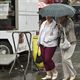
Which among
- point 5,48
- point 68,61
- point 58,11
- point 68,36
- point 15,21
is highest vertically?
point 58,11

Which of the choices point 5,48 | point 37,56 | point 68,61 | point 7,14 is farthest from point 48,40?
point 7,14

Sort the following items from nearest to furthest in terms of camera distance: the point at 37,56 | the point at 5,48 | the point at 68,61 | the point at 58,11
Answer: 1. the point at 58,11
2. the point at 68,61
3. the point at 37,56
4. the point at 5,48

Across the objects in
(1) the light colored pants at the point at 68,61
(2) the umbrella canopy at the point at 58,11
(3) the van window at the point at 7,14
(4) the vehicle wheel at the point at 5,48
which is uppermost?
(2) the umbrella canopy at the point at 58,11

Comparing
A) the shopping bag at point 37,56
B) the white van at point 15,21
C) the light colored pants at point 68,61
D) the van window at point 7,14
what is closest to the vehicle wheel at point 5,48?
the white van at point 15,21

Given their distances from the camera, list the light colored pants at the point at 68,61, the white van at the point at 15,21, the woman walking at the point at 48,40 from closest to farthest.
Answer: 1. the light colored pants at the point at 68,61
2. the woman walking at the point at 48,40
3. the white van at the point at 15,21

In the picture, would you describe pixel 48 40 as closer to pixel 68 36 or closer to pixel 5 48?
pixel 68 36

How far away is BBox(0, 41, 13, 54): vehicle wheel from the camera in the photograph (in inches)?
527

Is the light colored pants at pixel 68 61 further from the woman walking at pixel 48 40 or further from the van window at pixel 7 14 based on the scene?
the van window at pixel 7 14

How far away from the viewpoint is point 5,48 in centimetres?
1342

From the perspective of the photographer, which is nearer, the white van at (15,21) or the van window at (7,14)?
the white van at (15,21)

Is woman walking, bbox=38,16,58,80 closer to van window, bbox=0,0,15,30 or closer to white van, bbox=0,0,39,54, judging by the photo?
white van, bbox=0,0,39,54

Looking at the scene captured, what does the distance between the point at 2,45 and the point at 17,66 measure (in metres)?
0.85

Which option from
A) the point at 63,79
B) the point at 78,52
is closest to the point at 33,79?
the point at 63,79

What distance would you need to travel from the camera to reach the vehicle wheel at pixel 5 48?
1338 centimetres
